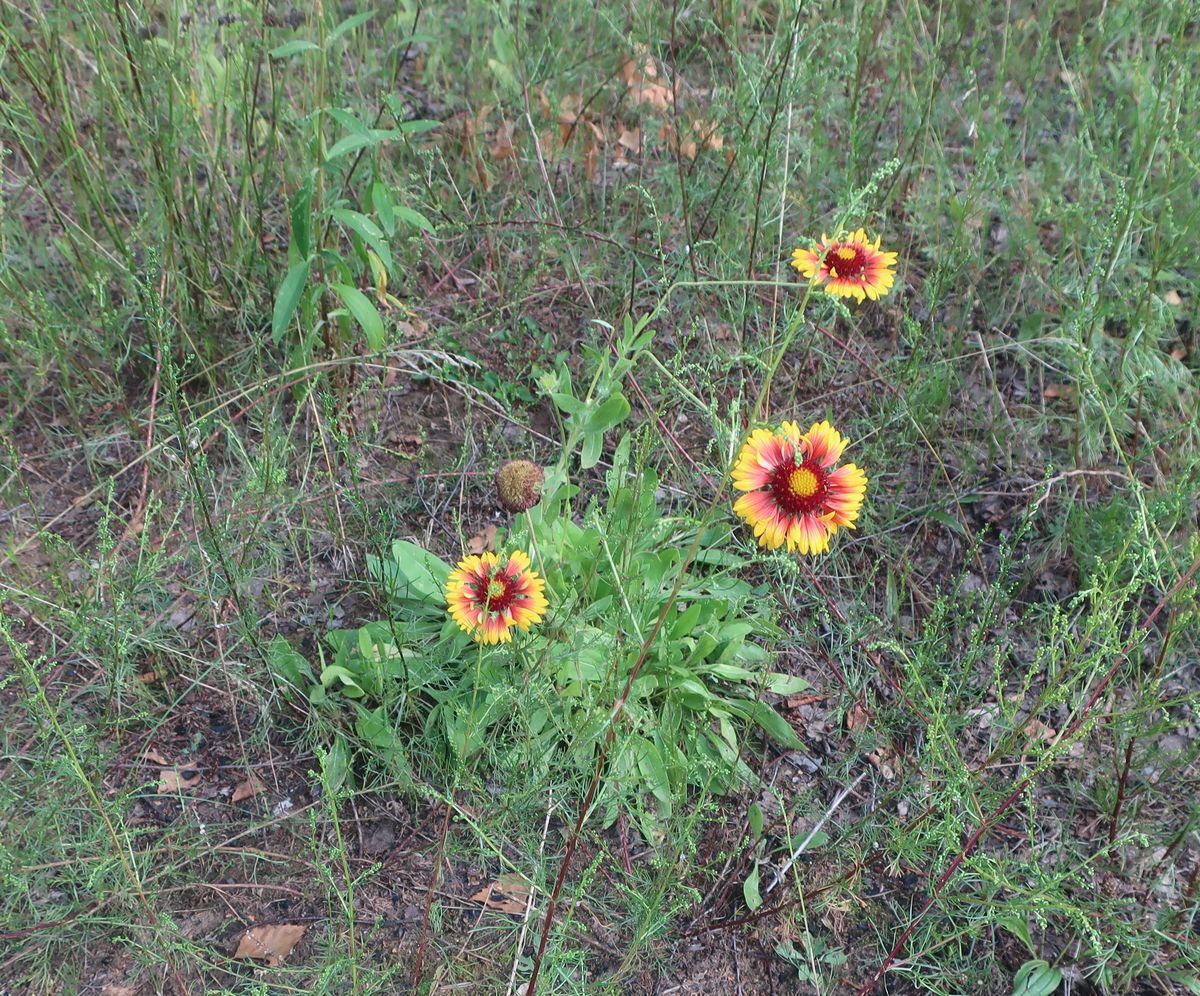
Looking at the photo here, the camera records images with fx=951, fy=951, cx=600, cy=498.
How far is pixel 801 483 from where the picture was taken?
1.54 metres

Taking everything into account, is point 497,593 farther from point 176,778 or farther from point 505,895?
point 176,778

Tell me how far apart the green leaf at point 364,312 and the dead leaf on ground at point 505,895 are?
1.21 m

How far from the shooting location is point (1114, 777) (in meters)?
2.07

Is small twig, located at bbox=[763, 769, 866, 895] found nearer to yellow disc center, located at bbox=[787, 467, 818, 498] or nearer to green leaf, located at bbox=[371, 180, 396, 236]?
yellow disc center, located at bbox=[787, 467, 818, 498]

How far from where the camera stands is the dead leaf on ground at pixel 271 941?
5.63ft

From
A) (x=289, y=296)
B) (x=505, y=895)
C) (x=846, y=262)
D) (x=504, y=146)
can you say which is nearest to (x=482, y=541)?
(x=289, y=296)

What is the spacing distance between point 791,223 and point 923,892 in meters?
1.96

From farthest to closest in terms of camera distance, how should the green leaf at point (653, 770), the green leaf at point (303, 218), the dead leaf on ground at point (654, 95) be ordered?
1. the dead leaf on ground at point (654, 95)
2. the green leaf at point (303, 218)
3. the green leaf at point (653, 770)

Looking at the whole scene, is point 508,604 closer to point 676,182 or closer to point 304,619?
point 304,619

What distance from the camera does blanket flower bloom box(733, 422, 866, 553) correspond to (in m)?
1.52

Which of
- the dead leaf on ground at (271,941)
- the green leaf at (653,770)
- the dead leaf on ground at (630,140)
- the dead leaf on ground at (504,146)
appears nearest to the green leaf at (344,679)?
the dead leaf on ground at (271,941)

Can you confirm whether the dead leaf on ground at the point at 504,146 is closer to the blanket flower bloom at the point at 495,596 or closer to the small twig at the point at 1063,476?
the blanket flower bloom at the point at 495,596

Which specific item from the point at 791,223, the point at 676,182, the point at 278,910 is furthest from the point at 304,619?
the point at 791,223

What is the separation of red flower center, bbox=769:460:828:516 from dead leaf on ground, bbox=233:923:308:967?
46.2 inches
